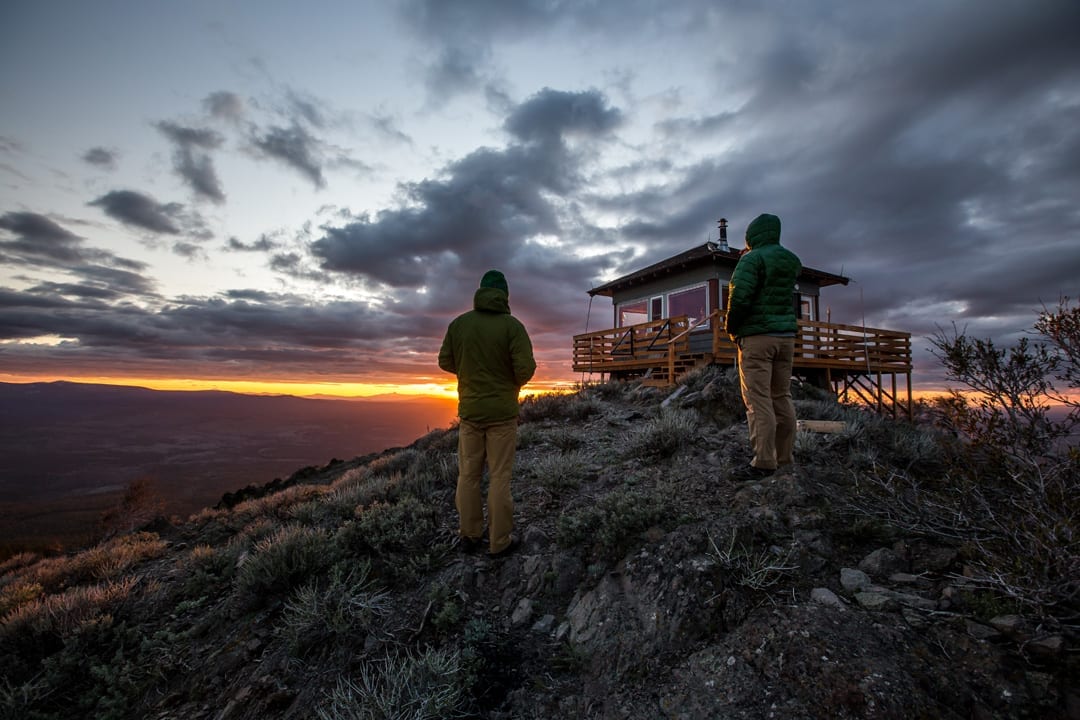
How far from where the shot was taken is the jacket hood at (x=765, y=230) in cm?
480

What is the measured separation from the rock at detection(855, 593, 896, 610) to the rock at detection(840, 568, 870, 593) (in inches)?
3.8

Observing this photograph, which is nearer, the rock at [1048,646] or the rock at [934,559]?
the rock at [1048,646]

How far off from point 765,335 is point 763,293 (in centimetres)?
43

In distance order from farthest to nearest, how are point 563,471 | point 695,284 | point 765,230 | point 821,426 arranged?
point 695,284, point 821,426, point 563,471, point 765,230

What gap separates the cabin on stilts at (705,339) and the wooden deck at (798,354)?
31 mm

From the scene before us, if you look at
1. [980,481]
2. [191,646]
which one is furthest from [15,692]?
[980,481]

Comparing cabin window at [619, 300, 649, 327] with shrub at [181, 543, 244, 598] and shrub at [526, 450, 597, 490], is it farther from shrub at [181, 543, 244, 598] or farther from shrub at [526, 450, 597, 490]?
shrub at [181, 543, 244, 598]

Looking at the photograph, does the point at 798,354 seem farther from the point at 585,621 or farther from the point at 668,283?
the point at 585,621

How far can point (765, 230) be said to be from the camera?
15.7 feet

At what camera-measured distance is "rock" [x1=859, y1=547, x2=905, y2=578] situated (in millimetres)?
3174

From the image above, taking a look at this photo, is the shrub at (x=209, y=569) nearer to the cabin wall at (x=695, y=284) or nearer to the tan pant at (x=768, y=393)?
the tan pant at (x=768, y=393)

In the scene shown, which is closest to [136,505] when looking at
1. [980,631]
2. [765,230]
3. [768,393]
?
[768,393]

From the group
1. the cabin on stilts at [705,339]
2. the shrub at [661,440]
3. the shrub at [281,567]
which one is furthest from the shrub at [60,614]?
the cabin on stilts at [705,339]

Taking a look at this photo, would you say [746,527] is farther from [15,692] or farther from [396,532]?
[15,692]
